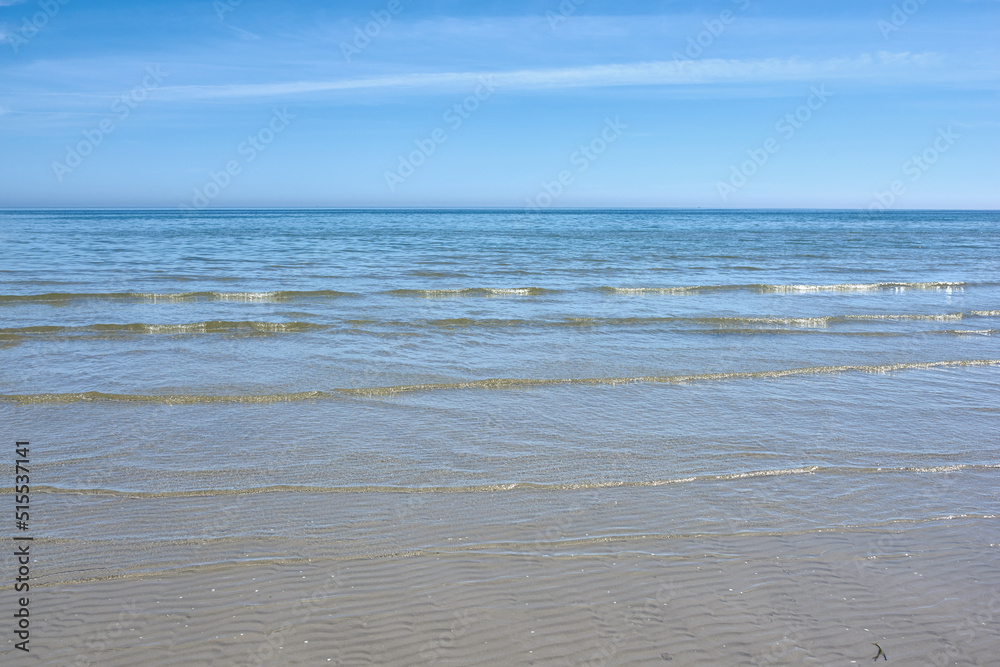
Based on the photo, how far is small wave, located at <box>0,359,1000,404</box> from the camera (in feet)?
28.2

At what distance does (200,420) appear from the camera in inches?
309

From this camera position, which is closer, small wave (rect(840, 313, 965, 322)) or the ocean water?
the ocean water

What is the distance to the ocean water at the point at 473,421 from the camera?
5340 mm

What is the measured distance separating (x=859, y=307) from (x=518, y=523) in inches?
616

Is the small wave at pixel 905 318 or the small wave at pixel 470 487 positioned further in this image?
the small wave at pixel 905 318

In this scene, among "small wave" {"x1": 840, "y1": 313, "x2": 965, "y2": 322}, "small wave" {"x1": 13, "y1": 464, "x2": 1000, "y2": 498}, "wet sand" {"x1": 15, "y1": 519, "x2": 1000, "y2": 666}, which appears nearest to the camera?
"wet sand" {"x1": 15, "y1": 519, "x2": 1000, "y2": 666}

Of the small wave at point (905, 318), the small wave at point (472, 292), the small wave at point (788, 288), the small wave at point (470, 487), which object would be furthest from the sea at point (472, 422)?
the small wave at point (788, 288)

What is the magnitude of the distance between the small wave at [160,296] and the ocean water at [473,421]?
9cm

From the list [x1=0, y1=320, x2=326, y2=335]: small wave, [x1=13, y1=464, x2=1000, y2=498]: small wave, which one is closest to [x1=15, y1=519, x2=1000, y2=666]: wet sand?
[x1=13, y1=464, x2=1000, y2=498]: small wave

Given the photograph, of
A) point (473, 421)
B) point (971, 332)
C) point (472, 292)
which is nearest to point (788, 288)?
point (971, 332)

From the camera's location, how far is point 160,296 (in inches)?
679

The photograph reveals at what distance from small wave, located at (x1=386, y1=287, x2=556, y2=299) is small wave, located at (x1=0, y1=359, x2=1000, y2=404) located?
906cm

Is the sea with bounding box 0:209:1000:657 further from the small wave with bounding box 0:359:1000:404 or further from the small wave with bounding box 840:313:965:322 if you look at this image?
the small wave with bounding box 840:313:965:322

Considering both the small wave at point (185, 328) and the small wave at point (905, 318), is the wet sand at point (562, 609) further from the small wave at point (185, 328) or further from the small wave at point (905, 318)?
the small wave at point (905, 318)
